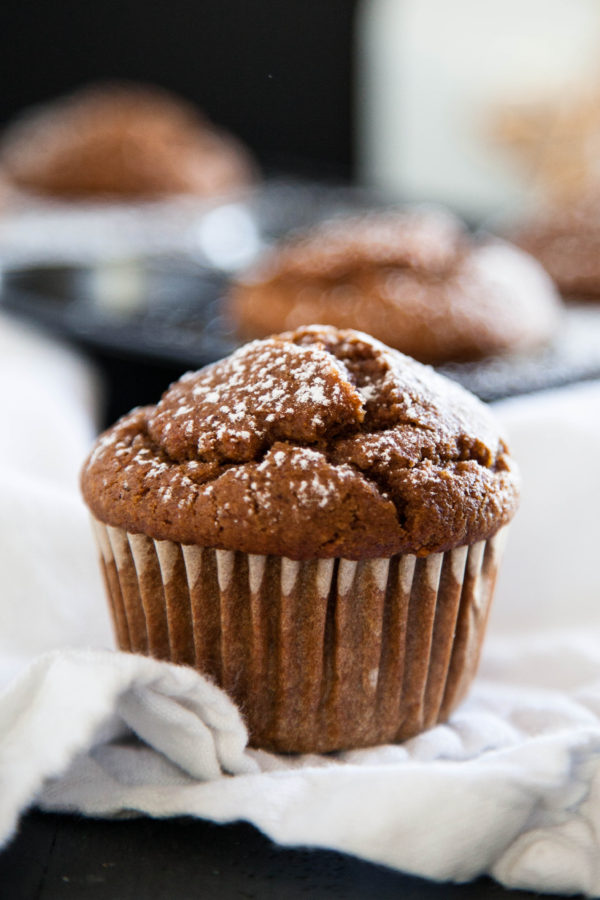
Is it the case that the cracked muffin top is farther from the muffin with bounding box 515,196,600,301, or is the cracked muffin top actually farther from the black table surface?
the muffin with bounding box 515,196,600,301

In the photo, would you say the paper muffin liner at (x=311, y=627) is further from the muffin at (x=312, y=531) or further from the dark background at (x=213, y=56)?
the dark background at (x=213, y=56)

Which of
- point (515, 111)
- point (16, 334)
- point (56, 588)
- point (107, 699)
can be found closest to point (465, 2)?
point (515, 111)

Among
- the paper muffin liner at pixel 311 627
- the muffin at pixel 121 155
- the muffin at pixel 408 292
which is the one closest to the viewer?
the paper muffin liner at pixel 311 627

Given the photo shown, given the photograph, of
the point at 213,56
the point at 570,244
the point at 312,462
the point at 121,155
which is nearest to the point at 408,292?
the point at 570,244

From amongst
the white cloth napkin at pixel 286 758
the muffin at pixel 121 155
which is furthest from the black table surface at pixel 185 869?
the muffin at pixel 121 155

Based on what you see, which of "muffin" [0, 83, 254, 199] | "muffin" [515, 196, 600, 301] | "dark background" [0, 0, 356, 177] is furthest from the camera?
"dark background" [0, 0, 356, 177]

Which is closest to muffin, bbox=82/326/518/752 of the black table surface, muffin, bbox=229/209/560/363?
the black table surface

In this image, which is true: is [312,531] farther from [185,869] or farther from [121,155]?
[121,155]
